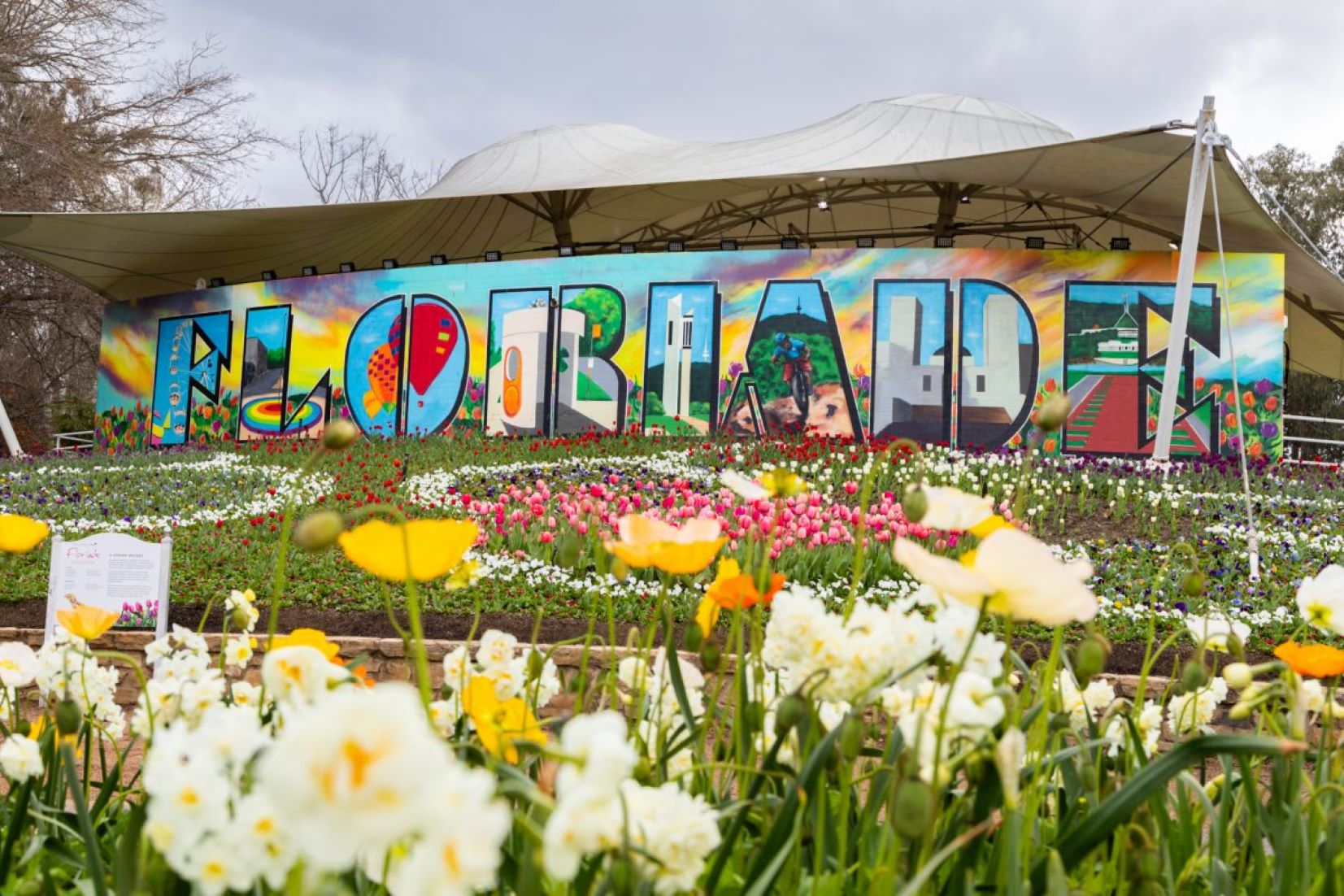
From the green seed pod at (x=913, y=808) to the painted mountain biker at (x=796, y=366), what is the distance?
40.4 feet

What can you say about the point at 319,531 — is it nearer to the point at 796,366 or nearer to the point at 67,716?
the point at 67,716

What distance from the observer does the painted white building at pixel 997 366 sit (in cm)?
1258

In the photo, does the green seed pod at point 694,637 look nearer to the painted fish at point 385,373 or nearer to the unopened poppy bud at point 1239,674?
the unopened poppy bud at point 1239,674

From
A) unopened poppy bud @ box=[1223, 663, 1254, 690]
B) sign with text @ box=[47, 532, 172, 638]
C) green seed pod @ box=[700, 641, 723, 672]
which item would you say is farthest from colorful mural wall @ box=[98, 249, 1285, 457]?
green seed pod @ box=[700, 641, 723, 672]

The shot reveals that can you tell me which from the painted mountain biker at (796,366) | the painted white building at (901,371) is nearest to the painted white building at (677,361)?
the painted mountain biker at (796,366)

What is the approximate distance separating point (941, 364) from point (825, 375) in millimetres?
1439

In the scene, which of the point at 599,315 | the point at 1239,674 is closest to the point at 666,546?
the point at 1239,674

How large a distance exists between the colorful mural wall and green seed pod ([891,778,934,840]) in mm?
11611

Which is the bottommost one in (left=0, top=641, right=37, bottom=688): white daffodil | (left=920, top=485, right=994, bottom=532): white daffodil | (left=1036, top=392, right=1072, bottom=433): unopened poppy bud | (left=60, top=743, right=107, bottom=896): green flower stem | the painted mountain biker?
(left=60, top=743, right=107, bottom=896): green flower stem

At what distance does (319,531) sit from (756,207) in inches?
749

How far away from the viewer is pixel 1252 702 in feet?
3.73

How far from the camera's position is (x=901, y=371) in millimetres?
12797

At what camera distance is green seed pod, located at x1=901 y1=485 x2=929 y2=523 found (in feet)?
3.22

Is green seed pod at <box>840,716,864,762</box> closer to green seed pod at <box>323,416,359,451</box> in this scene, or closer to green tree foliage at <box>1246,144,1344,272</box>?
green seed pod at <box>323,416,359,451</box>
